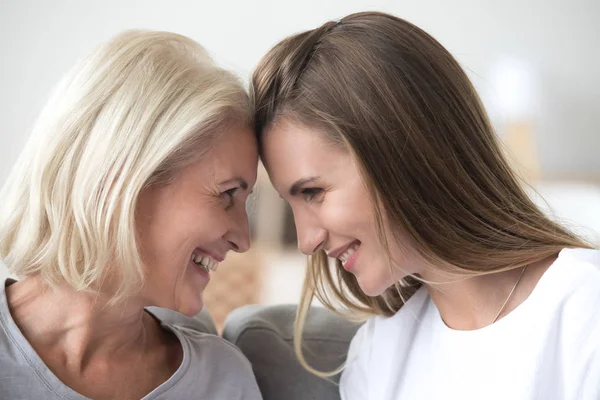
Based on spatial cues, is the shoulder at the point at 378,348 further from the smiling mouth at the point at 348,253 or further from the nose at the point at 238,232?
the nose at the point at 238,232

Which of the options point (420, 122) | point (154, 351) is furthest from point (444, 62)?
point (154, 351)

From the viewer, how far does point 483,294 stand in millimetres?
1412

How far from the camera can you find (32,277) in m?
1.36

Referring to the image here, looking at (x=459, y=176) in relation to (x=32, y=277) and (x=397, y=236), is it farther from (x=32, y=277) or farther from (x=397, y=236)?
(x=32, y=277)

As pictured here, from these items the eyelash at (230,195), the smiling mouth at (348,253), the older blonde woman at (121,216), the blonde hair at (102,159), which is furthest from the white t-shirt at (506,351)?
the blonde hair at (102,159)

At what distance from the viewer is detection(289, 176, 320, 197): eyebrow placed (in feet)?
4.35

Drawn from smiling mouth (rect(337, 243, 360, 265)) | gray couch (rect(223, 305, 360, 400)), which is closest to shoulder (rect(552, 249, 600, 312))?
smiling mouth (rect(337, 243, 360, 265))

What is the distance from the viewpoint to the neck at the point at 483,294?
136cm

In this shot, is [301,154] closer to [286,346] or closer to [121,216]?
[121,216]

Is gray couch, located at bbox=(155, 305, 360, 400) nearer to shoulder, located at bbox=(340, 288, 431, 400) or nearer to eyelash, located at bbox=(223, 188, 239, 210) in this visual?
shoulder, located at bbox=(340, 288, 431, 400)

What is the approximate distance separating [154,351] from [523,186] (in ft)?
2.68

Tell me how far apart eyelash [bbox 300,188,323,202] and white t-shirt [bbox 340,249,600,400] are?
377 mm

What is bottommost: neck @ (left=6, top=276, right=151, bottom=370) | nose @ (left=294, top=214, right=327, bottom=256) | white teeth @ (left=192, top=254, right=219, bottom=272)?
neck @ (left=6, top=276, right=151, bottom=370)

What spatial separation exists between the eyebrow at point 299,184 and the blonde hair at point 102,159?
0.59 feet
